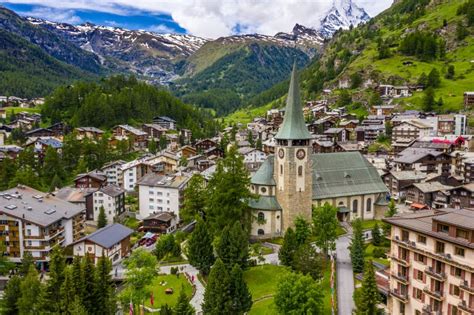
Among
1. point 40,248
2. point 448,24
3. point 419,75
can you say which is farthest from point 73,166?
point 448,24

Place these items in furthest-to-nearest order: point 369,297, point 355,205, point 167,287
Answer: point 355,205 < point 167,287 < point 369,297

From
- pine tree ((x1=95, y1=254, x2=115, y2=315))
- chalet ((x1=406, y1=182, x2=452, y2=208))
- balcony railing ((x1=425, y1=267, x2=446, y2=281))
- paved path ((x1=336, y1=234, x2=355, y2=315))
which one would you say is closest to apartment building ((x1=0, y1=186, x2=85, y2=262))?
pine tree ((x1=95, y1=254, x2=115, y2=315))

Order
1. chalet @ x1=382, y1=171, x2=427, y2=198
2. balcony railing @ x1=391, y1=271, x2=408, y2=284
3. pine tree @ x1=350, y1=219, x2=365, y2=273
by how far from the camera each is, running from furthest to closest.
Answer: chalet @ x1=382, y1=171, x2=427, y2=198 < pine tree @ x1=350, y1=219, x2=365, y2=273 < balcony railing @ x1=391, y1=271, x2=408, y2=284

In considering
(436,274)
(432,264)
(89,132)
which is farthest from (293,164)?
(89,132)

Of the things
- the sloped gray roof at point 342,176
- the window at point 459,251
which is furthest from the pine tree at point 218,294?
the sloped gray roof at point 342,176

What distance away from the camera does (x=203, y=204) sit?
259 ft

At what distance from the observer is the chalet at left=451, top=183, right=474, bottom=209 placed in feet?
259

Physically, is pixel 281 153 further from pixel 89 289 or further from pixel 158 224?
pixel 89 289

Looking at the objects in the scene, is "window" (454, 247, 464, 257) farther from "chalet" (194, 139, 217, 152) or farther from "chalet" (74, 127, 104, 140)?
"chalet" (74, 127, 104, 140)

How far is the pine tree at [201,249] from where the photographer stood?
5797 centimetres

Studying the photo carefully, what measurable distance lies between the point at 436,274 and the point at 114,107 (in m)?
148

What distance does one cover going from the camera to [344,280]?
54.1 meters

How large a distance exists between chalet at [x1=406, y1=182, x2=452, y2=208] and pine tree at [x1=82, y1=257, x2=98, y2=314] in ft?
208

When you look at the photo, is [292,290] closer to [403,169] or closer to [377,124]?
[403,169]
